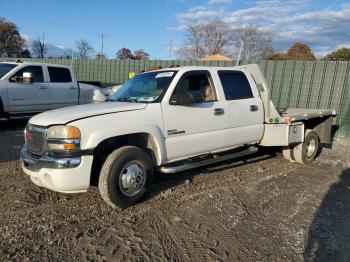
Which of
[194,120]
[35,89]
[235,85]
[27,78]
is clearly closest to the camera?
[194,120]

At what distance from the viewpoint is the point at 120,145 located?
4.76m

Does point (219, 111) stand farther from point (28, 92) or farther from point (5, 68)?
point (5, 68)

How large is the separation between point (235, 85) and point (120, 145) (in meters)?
2.50

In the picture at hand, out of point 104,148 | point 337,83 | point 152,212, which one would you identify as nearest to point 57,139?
point 104,148

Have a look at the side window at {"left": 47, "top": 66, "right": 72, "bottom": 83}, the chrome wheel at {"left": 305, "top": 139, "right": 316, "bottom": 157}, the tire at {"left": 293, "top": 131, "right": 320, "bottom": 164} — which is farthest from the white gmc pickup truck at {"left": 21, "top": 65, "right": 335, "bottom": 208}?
the side window at {"left": 47, "top": 66, "right": 72, "bottom": 83}

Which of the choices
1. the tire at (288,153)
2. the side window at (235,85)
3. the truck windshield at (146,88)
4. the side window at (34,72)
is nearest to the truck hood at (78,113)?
the truck windshield at (146,88)

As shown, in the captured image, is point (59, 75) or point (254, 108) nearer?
point (254, 108)

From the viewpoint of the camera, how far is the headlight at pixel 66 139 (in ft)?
13.3

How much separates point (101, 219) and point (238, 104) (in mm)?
3069

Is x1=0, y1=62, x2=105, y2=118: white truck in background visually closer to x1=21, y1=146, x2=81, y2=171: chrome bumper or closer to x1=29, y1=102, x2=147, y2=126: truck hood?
x1=29, y1=102, x2=147, y2=126: truck hood

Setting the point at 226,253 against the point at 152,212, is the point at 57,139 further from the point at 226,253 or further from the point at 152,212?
the point at 226,253

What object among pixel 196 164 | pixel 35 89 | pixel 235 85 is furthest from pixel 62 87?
pixel 196 164

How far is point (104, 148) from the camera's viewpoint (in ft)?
15.2

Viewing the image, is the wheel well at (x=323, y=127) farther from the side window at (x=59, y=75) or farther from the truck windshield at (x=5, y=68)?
the truck windshield at (x=5, y=68)
